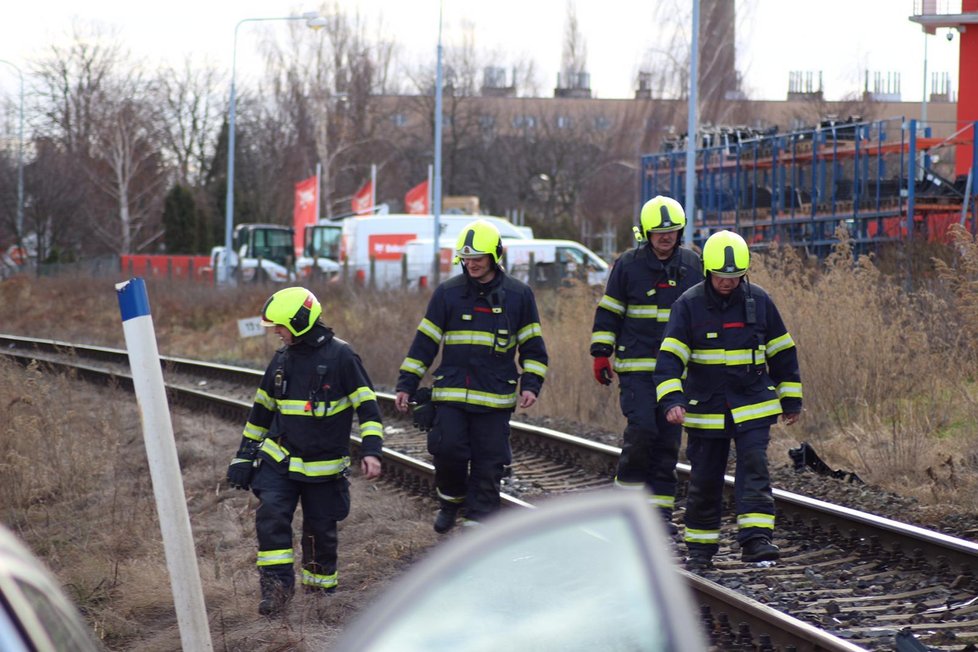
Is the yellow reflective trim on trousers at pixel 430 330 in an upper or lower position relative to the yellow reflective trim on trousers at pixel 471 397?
upper

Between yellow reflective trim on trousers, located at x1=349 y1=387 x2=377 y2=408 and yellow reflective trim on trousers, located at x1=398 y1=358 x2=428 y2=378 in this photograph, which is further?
yellow reflective trim on trousers, located at x1=398 y1=358 x2=428 y2=378

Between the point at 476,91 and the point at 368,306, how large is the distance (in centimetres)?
4374

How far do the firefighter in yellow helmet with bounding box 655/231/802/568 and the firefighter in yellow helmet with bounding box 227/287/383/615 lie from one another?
1597mm

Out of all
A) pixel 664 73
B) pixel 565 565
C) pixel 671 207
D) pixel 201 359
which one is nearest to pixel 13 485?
pixel 671 207

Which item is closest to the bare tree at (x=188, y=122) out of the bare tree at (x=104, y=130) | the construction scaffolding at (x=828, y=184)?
the bare tree at (x=104, y=130)

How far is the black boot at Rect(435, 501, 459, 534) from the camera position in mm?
7809

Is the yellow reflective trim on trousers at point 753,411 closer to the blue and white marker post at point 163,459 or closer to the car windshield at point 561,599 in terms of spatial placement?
the blue and white marker post at point 163,459

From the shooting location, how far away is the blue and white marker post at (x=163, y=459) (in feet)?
15.2

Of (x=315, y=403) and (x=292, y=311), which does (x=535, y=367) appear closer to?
(x=315, y=403)

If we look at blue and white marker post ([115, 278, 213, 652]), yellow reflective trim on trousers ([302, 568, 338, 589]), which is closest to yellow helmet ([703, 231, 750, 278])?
yellow reflective trim on trousers ([302, 568, 338, 589])

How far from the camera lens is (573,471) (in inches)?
415

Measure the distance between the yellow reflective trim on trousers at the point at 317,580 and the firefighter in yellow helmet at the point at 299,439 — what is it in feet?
0.56

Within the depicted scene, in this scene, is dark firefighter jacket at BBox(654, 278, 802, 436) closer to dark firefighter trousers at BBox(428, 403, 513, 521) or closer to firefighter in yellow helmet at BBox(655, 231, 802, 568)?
firefighter in yellow helmet at BBox(655, 231, 802, 568)

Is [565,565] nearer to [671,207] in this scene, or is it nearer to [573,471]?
[671,207]
